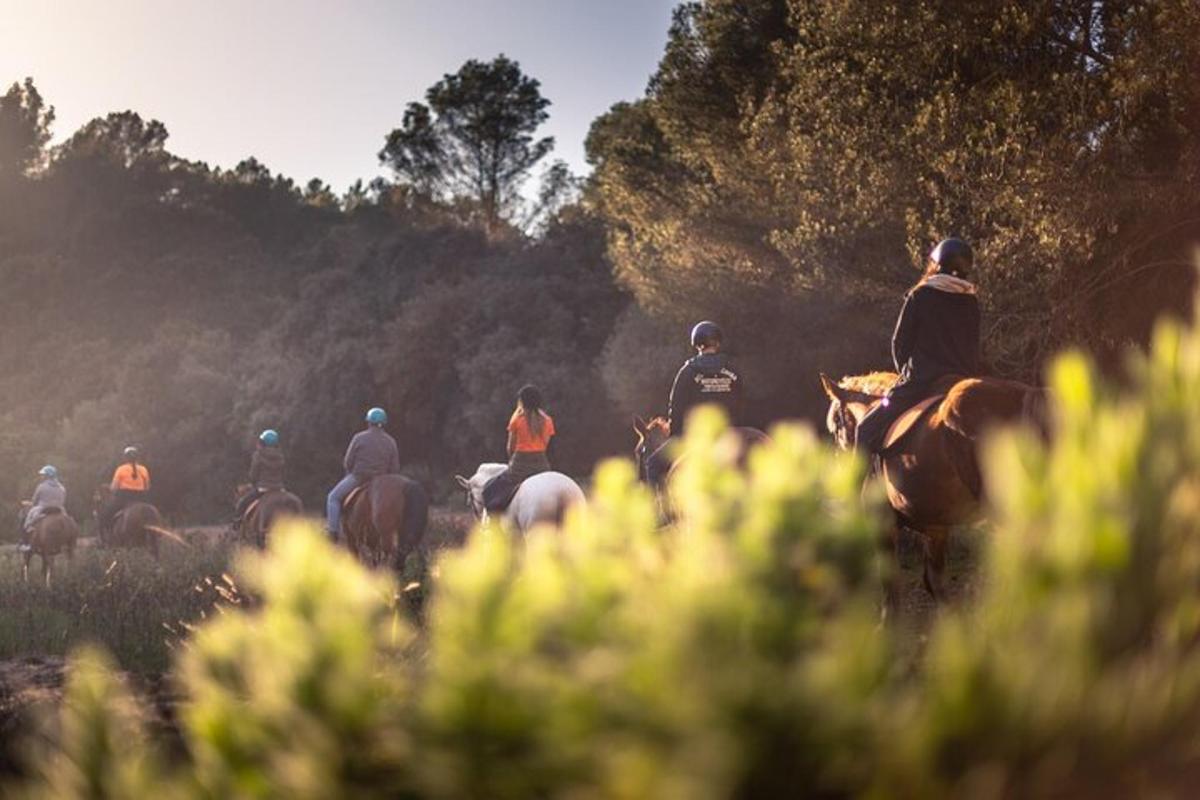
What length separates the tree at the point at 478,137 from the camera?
54.3 meters

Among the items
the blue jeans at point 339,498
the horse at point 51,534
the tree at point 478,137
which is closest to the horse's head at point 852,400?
the blue jeans at point 339,498

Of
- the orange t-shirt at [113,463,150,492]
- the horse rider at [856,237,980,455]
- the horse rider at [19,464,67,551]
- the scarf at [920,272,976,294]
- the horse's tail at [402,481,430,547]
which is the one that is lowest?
the horse rider at [19,464,67,551]

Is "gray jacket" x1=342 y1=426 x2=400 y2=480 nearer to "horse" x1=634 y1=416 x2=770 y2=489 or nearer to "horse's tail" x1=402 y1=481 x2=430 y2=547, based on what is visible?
"horse's tail" x1=402 y1=481 x2=430 y2=547

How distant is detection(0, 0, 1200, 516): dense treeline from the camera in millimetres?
18594

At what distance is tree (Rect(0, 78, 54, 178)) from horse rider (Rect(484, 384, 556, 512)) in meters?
50.9

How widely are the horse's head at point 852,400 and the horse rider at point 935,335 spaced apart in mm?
552

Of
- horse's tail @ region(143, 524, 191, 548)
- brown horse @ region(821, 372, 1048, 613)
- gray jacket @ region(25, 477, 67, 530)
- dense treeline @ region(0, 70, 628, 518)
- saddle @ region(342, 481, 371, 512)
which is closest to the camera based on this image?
brown horse @ region(821, 372, 1048, 613)

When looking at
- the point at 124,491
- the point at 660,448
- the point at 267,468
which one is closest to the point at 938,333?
the point at 660,448

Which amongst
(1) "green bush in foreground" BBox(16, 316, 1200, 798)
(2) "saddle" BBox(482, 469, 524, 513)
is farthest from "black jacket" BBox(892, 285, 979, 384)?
(1) "green bush in foreground" BBox(16, 316, 1200, 798)

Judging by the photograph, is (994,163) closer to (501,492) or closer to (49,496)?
(501,492)

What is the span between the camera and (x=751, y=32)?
28.2m

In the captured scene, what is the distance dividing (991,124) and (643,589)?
56.2 feet

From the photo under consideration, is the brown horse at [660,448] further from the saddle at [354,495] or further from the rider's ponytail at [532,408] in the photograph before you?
the saddle at [354,495]

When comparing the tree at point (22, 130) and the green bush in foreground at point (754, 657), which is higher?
the tree at point (22, 130)
